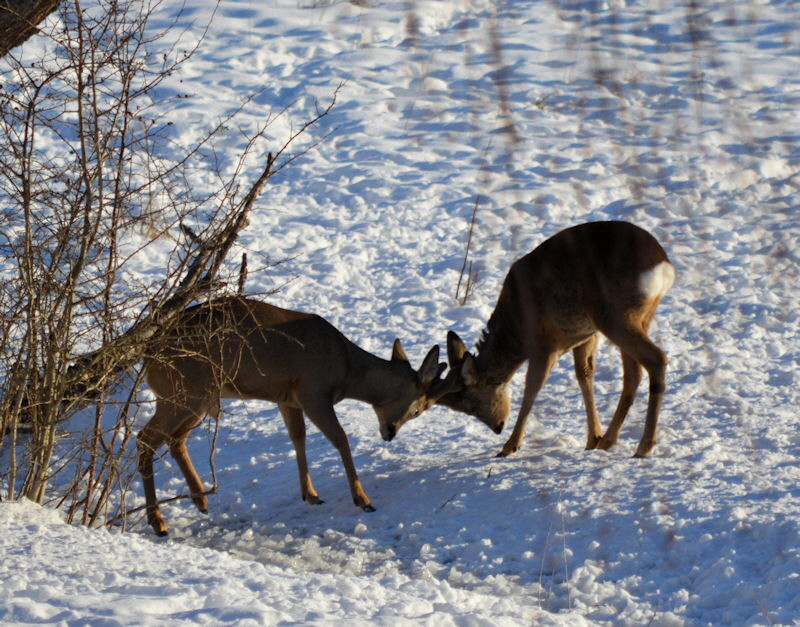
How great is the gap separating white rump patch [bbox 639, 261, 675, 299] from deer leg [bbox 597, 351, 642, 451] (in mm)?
591

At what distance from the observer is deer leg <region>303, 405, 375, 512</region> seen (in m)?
7.49

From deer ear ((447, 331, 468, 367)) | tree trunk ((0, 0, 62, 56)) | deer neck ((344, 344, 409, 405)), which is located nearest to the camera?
tree trunk ((0, 0, 62, 56))

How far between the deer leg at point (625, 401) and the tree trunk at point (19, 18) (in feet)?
16.0

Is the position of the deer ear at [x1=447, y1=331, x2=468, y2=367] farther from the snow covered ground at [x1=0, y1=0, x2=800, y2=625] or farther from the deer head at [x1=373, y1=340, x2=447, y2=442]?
the snow covered ground at [x1=0, y1=0, x2=800, y2=625]

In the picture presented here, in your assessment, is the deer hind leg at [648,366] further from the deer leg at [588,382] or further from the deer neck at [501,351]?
the deer neck at [501,351]

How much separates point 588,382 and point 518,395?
3.89ft

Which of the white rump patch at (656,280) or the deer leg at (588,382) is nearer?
the white rump patch at (656,280)

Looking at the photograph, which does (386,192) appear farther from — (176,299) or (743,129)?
(743,129)

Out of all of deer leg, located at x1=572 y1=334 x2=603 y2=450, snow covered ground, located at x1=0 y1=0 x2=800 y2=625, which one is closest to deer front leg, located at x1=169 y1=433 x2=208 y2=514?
snow covered ground, located at x1=0 y1=0 x2=800 y2=625

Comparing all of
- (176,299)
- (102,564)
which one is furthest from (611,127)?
(176,299)

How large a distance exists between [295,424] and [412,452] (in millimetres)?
1063

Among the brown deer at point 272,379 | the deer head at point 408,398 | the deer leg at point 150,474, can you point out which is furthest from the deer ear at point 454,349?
the deer leg at point 150,474

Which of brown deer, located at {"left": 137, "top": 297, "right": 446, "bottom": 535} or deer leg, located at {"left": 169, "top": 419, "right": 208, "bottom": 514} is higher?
brown deer, located at {"left": 137, "top": 297, "right": 446, "bottom": 535}

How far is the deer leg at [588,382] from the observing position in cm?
835
